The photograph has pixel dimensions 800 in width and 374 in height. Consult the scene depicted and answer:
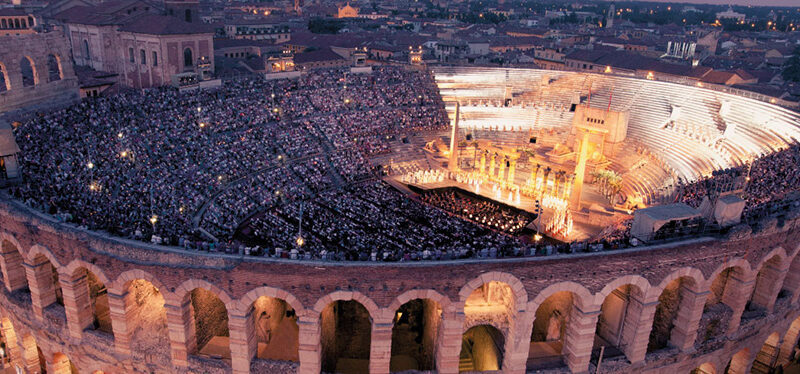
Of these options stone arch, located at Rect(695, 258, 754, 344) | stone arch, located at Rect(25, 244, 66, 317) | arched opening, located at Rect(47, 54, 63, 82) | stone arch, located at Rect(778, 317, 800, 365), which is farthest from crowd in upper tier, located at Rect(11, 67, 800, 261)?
stone arch, located at Rect(778, 317, 800, 365)

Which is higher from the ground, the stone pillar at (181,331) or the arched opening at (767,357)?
the stone pillar at (181,331)

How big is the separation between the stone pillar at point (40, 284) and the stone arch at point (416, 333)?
19.1 metres

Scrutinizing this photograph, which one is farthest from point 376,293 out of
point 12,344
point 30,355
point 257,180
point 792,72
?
point 792,72

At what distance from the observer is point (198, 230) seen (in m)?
40.4

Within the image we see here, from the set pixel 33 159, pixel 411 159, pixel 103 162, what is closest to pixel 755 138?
pixel 411 159

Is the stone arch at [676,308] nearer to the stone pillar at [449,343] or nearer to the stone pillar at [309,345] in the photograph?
the stone pillar at [449,343]

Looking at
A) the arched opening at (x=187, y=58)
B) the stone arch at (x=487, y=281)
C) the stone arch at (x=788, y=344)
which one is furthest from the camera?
the arched opening at (x=187, y=58)

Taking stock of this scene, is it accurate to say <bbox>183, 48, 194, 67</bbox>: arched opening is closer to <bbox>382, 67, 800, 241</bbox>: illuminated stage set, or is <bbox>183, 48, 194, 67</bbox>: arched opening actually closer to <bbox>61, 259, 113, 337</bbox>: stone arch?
<bbox>382, 67, 800, 241</bbox>: illuminated stage set

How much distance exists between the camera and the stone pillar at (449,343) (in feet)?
90.4

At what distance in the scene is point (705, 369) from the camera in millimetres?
34312

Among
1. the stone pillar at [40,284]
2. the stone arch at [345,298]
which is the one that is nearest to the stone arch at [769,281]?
the stone arch at [345,298]

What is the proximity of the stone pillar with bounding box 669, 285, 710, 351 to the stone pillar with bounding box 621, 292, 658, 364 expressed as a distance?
7.34ft

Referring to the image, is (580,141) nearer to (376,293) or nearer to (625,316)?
(625,316)

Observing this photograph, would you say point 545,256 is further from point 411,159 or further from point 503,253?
point 411,159
